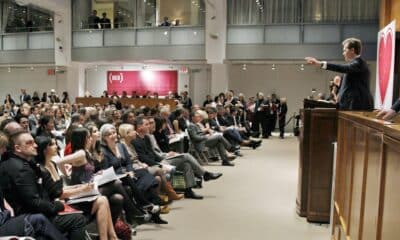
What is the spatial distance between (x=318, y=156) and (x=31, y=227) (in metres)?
3.33

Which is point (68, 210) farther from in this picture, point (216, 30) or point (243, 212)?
point (216, 30)

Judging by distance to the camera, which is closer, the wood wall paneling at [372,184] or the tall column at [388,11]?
the wood wall paneling at [372,184]

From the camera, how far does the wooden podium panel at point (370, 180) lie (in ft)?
5.13

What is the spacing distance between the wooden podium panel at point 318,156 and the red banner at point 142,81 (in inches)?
583

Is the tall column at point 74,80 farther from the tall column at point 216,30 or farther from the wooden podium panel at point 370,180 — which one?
the wooden podium panel at point 370,180

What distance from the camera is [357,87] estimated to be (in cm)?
449

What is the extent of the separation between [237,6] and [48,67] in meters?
10.2

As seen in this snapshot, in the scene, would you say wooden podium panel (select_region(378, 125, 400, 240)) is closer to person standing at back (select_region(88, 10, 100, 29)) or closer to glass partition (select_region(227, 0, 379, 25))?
glass partition (select_region(227, 0, 379, 25))

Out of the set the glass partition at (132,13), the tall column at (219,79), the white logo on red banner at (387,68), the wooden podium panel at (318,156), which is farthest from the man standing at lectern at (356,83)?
the glass partition at (132,13)

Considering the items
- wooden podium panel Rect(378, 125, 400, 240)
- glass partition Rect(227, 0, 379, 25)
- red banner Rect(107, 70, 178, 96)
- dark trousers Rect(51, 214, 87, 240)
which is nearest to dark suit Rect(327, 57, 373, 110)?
wooden podium panel Rect(378, 125, 400, 240)

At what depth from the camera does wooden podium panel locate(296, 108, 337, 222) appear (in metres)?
4.97

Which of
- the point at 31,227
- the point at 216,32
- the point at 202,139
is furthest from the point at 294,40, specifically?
the point at 31,227

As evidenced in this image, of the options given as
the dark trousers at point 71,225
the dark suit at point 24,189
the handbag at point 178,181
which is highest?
the dark suit at point 24,189

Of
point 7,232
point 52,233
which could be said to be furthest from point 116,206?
point 7,232
